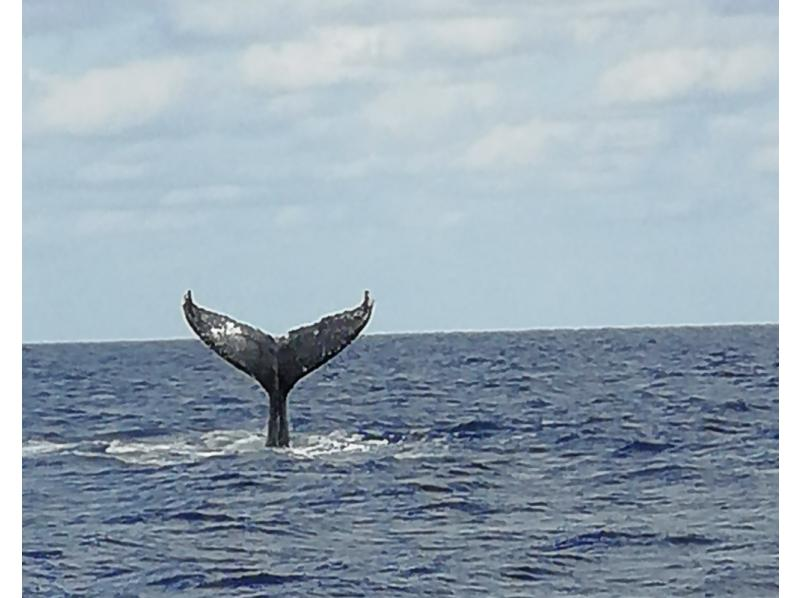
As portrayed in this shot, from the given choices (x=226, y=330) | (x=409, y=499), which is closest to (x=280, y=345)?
(x=226, y=330)

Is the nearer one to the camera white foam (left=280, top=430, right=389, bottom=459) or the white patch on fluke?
the white patch on fluke

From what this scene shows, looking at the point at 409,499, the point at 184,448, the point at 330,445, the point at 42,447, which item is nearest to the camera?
the point at 409,499

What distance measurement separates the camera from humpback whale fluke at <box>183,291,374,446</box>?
21.8 metres

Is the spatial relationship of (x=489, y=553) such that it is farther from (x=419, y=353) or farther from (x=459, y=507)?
(x=419, y=353)

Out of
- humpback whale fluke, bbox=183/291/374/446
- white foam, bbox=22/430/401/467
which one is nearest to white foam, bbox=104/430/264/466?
white foam, bbox=22/430/401/467

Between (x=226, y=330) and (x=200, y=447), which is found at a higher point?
(x=226, y=330)

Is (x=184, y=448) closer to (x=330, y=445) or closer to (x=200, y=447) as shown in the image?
(x=200, y=447)

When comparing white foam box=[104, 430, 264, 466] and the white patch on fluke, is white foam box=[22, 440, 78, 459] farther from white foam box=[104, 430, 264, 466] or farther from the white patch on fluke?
the white patch on fluke

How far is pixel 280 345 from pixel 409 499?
301 centimetres

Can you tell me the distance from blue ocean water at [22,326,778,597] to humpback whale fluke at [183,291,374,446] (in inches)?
42.9

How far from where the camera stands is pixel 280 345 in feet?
72.5

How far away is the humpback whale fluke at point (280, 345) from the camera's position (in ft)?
71.7

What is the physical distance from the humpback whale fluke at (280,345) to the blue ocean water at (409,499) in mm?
1091

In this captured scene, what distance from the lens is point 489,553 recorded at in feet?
56.7
